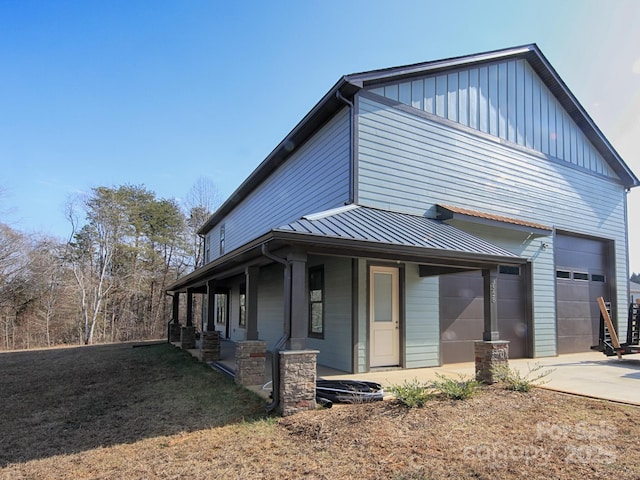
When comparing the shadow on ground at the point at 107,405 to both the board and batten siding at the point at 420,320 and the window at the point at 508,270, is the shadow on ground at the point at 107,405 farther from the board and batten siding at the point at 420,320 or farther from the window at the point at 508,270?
the window at the point at 508,270

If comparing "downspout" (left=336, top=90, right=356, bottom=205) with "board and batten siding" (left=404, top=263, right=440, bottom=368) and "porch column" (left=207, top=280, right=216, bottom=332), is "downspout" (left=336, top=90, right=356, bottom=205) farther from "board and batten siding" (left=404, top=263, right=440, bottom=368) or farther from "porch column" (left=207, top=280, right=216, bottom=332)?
"porch column" (left=207, top=280, right=216, bottom=332)

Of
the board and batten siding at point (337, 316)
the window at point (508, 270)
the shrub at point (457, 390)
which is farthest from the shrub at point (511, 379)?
the window at point (508, 270)

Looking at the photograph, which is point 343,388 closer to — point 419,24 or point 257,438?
point 257,438

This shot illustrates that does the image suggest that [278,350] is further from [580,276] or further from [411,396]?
[580,276]

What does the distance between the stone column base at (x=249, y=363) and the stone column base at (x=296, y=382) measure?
2.02 m

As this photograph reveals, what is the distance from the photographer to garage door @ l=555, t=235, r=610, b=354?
11.4 metres

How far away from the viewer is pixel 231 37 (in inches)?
413

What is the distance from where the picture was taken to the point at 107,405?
250 inches

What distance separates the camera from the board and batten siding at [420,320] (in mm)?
8391

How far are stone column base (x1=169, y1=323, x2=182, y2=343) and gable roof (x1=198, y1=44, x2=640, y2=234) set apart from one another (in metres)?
5.97

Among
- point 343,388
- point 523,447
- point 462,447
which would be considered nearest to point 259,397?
point 343,388

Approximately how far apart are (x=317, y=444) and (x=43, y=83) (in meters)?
11.9

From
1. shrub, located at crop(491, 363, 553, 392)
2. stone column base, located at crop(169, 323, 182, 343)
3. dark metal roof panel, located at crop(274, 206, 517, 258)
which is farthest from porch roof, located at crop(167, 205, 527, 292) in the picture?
stone column base, located at crop(169, 323, 182, 343)

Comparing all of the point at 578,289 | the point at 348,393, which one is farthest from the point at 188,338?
the point at 578,289
